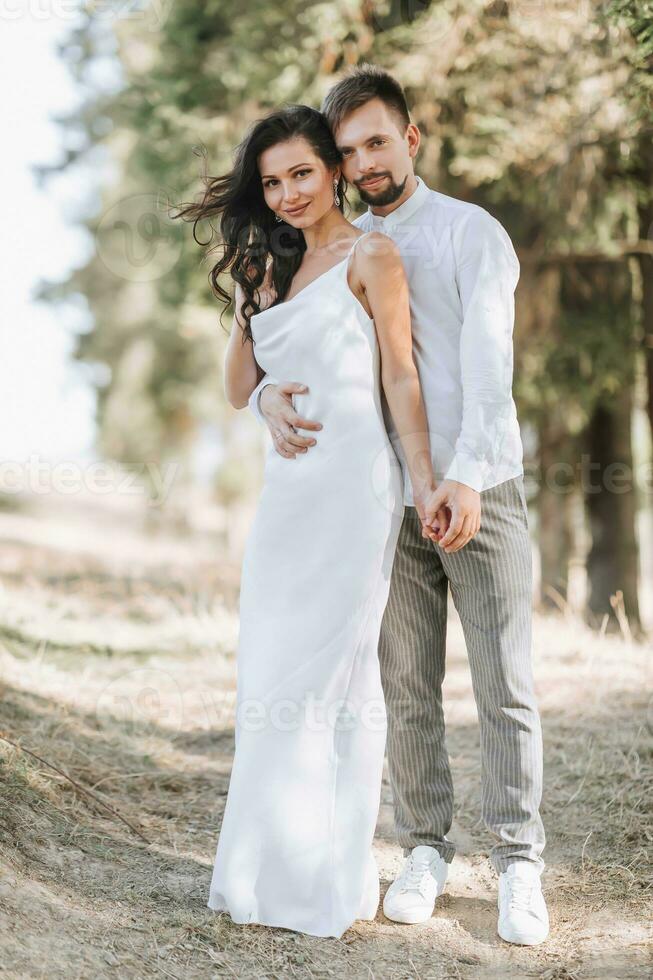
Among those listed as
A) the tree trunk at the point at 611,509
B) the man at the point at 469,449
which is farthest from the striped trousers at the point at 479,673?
the tree trunk at the point at 611,509

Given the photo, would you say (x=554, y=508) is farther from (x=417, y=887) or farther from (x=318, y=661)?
(x=318, y=661)

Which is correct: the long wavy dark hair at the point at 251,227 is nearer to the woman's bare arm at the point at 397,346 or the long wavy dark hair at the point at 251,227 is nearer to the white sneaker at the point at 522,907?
the woman's bare arm at the point at 397,346

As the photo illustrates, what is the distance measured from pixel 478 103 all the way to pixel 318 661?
497 cm

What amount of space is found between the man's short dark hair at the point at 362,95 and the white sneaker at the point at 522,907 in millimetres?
2124

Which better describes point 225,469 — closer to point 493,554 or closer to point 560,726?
point 560,726

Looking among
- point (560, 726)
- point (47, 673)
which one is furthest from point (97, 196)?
point (560, 726)

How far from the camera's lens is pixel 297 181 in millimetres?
2688

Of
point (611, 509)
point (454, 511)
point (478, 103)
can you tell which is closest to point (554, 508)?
point (611, 509)

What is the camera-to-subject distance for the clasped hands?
2557 millimetres

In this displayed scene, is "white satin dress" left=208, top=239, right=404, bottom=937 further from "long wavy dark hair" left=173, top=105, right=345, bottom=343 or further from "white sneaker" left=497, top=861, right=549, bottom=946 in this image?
"white sneaker" left=497, top=861, right=549, bottom=946

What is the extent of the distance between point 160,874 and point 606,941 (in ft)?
4.25

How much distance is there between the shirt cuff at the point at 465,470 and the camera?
2.56 meters

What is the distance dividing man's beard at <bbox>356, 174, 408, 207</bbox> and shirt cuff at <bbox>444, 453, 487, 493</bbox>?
0.77 meters

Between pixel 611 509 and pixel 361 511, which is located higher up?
pixel 361 511
